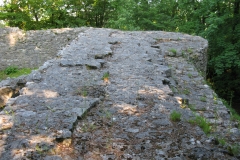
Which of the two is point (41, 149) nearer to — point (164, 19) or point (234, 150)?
Answer: point (234, 150)

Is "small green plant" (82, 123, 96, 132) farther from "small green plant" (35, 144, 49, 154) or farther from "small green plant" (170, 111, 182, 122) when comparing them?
"small green plant" (170, 111, 182, 122)

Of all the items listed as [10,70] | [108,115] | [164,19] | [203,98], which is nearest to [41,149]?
[108,115]

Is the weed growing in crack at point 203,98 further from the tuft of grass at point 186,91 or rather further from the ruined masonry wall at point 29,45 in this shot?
the ruined masonry wall at point 29,45

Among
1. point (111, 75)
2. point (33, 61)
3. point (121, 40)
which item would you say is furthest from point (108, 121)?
point (33, 61)

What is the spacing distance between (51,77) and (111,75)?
951 millimetres

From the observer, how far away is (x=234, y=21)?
11.2 meters

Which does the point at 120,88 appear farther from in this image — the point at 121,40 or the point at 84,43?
the point at 121,40

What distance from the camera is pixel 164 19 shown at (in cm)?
1356

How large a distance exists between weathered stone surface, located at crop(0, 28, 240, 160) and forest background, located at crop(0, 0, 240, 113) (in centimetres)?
578

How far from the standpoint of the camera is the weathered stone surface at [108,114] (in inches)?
94.8

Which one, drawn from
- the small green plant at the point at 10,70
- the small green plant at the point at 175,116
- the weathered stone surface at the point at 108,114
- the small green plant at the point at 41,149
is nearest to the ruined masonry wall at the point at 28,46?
the small green plant at the point at 10,70

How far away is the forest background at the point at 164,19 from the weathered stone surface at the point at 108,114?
19.0 feet

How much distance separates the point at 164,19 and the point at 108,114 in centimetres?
1133

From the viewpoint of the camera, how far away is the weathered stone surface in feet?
7.90
